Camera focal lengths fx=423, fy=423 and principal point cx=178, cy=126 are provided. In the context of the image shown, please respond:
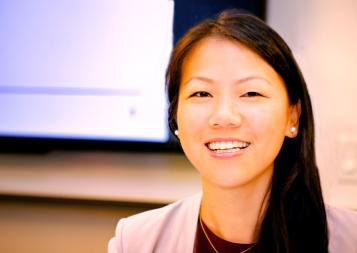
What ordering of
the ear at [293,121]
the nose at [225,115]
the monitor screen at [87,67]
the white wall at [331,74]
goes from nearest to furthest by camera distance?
the nose at [225,115], the ear at [293,121], the white wall at [331,74], the monitor screen at [87,67]

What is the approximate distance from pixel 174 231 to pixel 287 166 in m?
0.31

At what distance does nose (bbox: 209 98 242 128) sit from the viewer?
0.81 metres

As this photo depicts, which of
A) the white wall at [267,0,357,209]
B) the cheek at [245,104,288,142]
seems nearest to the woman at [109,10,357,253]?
the cheek at [245,104,288,142]

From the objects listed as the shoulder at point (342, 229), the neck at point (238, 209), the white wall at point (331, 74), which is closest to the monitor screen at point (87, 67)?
the white wall at point (331, 74)

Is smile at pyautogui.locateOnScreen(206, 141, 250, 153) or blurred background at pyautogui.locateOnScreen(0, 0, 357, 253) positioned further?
blurred background at pyautogui.locateOnScreen(0, 0, 357, 253)

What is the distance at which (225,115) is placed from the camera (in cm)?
81

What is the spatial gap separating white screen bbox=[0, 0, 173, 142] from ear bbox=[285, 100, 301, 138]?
2.13 ft

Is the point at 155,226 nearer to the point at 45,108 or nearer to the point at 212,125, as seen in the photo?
the point at 212,125

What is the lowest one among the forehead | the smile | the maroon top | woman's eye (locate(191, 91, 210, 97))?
the maroon top

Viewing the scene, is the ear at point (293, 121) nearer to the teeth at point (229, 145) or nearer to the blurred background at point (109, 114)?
the teeth at point (229, 145)

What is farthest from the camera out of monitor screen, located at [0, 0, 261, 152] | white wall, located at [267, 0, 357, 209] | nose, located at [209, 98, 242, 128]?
monitor screen, located at [0, 0, 261, 152]

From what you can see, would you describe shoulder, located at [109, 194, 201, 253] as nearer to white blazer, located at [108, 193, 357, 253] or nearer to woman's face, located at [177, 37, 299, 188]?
white blazer, located at [108, 193, 357, 253]

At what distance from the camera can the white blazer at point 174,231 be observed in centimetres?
96

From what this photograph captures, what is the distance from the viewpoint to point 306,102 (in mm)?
913
